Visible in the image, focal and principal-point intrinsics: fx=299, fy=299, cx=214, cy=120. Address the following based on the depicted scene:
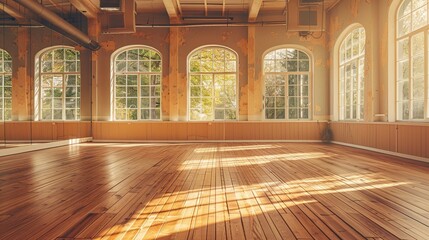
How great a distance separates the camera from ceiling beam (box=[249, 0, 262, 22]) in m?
8.80

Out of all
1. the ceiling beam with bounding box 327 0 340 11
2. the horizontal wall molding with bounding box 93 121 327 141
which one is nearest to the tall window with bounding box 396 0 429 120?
the ceiling beam with bounding box 327 0 340 11

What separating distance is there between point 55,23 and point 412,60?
28.2ft

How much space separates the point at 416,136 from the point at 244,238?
541 cm

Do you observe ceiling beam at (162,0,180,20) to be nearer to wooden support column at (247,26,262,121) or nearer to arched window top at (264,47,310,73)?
wooden support column at (247,26,262,121)

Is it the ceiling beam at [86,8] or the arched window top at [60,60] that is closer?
the ceiling beam at [86,8]

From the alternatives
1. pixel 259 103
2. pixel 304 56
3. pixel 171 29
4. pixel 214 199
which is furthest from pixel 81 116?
pixel 214 199

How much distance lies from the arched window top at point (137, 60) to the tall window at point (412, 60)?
7.20 m

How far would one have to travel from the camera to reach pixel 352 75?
8688mm

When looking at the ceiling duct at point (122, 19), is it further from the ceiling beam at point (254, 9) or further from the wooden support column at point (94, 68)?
the ceiling beam at point (254, 9)

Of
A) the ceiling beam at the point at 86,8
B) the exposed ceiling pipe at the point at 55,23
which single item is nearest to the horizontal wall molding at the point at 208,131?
the exposed ceiling pipe at the point at 55,23

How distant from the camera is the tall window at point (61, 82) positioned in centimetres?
1024


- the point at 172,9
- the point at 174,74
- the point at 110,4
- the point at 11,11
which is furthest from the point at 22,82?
the point at 172,9

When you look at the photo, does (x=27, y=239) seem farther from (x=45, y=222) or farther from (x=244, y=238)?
(x=244, y=238)

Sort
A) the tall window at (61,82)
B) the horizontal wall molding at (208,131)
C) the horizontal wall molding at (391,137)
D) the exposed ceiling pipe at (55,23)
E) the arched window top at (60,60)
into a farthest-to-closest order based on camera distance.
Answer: the arched window top at (60,60) → the tall window at (61,82) → the horizontal wall molding at (208,131) → the exposed ceiling pipe at (55,23) → the horizontal wall molding at (391,137)
